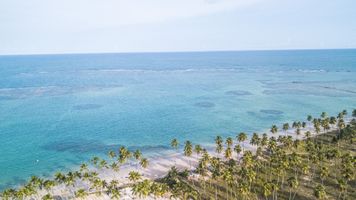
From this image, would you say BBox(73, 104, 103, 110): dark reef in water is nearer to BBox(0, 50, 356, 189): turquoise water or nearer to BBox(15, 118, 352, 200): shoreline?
BBox(0, 50, 356, 189): turquoise water

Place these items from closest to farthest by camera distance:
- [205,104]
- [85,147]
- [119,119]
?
[85,147] → [119,119] → [205,104]

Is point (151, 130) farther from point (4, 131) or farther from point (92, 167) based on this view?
point (4, 131)

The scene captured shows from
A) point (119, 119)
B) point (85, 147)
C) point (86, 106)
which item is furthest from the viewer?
point (86, 106)

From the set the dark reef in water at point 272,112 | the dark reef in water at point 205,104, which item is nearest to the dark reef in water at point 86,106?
the dark reef in water at point 205,104

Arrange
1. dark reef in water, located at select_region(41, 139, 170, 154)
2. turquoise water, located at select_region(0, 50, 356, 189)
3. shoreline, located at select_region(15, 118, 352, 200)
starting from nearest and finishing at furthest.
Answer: shoreline, located at select_region(15, 118, 352, 200) → turquoise water, located at select_region(0, 50, 356, 189) → dark reef in water, located at select_region(41, 139, 170, 154)

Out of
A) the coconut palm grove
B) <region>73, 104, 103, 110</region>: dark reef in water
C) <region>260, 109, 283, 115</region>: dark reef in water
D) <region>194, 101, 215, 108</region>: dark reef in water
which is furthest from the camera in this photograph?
<region>194, 101, 215, 108</region>: dark reef in water

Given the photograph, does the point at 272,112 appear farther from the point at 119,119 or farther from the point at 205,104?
the point at 119,119

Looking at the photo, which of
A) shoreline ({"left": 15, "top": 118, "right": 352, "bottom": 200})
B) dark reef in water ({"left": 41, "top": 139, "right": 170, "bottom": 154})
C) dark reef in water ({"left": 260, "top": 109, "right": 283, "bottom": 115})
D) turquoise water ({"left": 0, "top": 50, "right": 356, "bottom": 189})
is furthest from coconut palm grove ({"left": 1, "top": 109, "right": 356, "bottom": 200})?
dark reef in water ({"left": 260, "top": 109, "right": 283, "bottom": 115})

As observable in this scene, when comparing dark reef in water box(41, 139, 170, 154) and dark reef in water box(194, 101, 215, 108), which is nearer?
dark reef in water box(41, 139, 170, 154)

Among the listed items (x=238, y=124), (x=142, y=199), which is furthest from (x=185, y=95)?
(x=142, y=199)

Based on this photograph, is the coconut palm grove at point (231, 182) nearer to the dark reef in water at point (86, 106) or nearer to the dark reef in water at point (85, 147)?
the dark reef in water at point (85, 147)

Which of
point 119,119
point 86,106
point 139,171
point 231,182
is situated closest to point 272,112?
point 119,119
